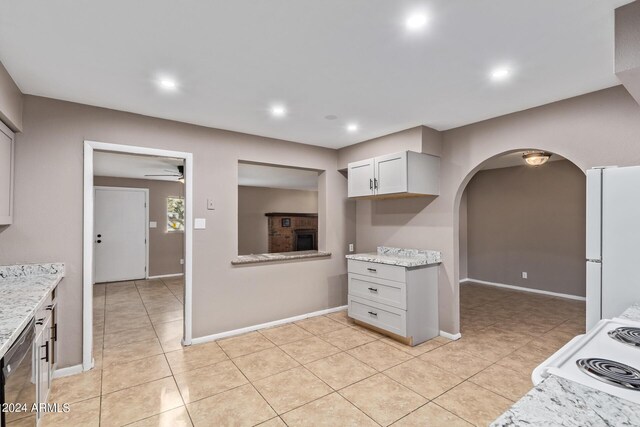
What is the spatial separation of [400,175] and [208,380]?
264cm

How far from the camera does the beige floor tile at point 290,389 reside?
2.27 metres

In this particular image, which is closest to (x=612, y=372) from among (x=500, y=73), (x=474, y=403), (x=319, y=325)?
(x=474, y=403)

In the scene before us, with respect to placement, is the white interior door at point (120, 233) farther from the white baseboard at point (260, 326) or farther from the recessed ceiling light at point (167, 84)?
the recessed ceiling light at point (167, 84)

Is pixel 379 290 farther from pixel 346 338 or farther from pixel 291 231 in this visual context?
pixel 291 231

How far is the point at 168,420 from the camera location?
81.5 inches

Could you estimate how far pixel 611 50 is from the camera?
1902 mm

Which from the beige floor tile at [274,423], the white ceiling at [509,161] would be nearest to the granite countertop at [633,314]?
the beige floor tile at [274,423]

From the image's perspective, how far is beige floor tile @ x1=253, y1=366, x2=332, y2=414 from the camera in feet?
7.44

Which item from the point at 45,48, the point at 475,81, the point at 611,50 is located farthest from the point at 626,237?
the point at 45,48

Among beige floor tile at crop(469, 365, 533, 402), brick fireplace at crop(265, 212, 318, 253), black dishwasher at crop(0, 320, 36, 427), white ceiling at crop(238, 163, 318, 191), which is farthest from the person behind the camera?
brick fireplace at crop(265, 212, 318, 253)

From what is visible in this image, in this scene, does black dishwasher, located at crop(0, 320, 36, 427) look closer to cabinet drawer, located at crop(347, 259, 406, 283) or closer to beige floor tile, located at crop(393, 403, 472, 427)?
beige floor tile, located at crop(393, 403, 472, 427)

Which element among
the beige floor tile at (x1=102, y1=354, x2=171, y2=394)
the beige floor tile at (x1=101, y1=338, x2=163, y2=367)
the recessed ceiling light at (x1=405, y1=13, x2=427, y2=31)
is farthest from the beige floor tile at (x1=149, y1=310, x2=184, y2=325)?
the recessed ceiling light at (x1=405, y1=13, x2=427, y2=31)

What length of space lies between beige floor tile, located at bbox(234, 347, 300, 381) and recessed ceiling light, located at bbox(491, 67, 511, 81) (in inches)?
111

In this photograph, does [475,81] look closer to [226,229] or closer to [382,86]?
[382,86]
